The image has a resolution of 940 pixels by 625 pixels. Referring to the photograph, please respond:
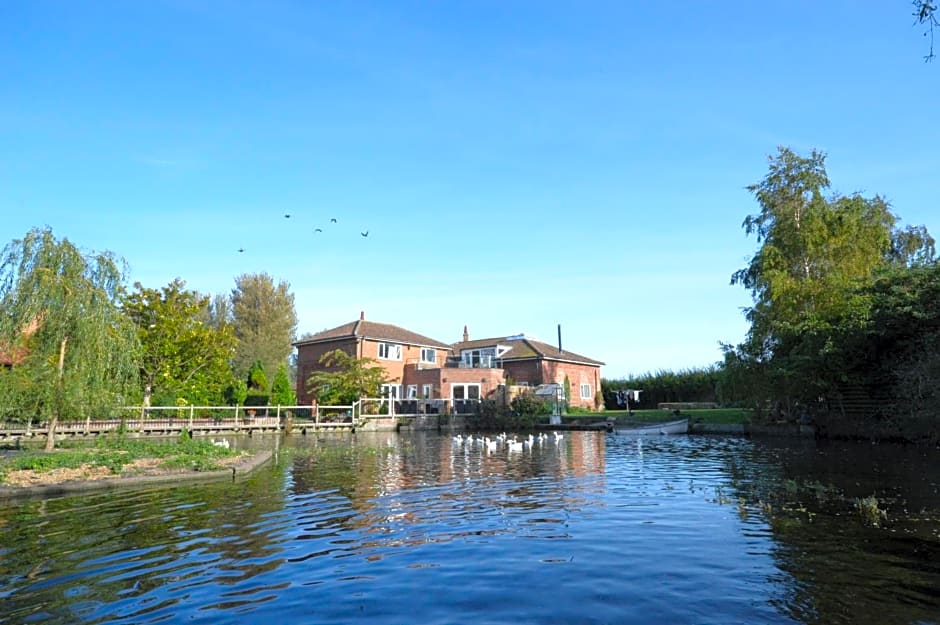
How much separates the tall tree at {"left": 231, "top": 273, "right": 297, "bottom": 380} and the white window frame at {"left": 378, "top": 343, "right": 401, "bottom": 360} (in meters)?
21.8

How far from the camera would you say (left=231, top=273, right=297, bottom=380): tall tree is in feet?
231

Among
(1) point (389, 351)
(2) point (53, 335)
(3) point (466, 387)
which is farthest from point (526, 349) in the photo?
(2) point (53, 335)

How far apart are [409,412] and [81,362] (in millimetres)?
30467

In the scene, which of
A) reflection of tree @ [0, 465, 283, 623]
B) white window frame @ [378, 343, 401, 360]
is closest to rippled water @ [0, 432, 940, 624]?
reflection of tree @ [0, 465, 283, 623]

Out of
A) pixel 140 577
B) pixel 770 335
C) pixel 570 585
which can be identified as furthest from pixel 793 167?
pixel 140 577

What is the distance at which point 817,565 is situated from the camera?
795 cm

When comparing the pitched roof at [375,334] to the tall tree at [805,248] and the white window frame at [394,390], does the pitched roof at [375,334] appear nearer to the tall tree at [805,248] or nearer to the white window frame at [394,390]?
the white window frame at [394,390]

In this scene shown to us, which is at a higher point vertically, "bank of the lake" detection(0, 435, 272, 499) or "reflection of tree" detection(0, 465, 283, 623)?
"bank of the lake" detection(0, 435, 272, 499)

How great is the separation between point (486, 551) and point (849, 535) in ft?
18.4

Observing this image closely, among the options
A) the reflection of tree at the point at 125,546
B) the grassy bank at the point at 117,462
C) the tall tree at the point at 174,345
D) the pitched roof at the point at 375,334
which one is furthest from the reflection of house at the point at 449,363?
the reflection of tree at the point at 125,546

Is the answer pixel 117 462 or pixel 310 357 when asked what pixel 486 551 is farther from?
pixel 310 357

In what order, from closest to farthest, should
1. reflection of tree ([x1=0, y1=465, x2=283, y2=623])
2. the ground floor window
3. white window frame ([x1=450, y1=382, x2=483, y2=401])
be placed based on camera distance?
reflection of tree ([x1=0, y1=465, x2=283, y2=623])
white window frame ([x1=450, y1=382, x2=483, y2=401])
the ground floor window

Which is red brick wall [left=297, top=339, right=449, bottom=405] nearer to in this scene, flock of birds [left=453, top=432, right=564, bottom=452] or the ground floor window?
the ground floor window

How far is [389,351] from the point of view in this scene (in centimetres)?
5500
